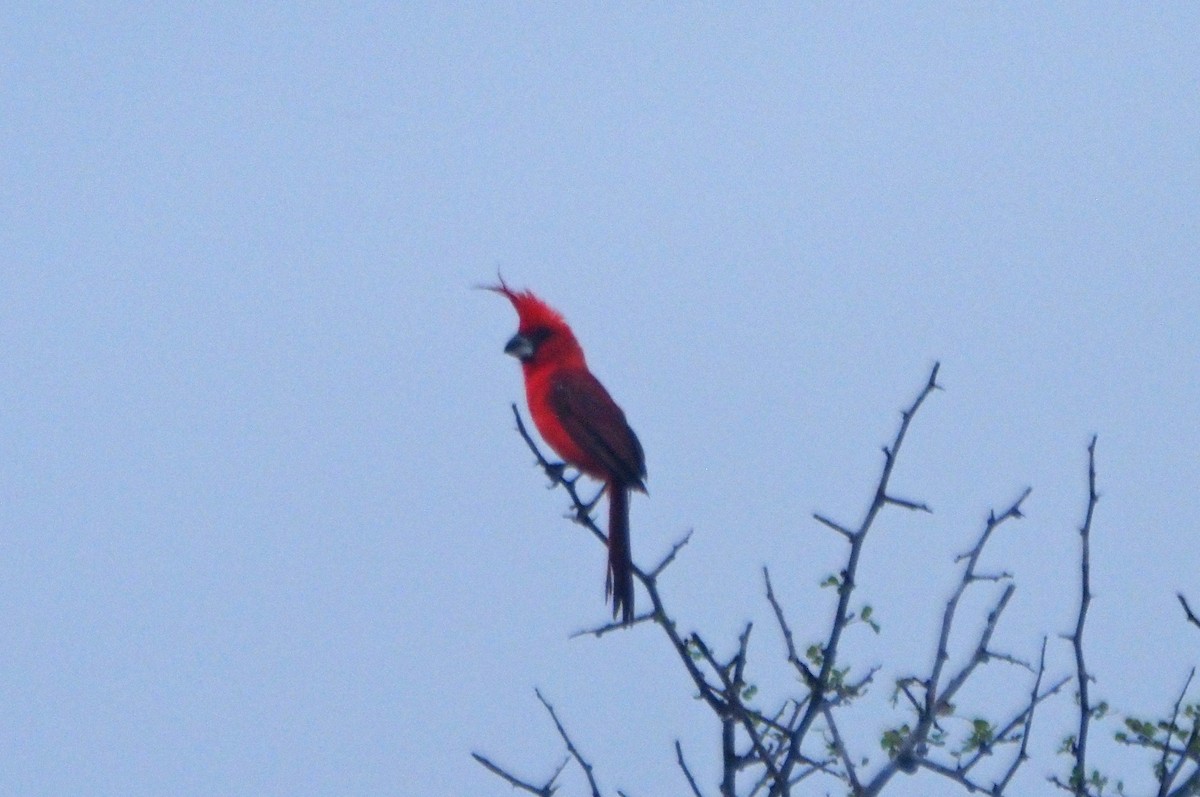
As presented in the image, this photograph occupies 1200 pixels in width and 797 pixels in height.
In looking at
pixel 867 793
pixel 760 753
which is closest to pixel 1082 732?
pixel 867 793

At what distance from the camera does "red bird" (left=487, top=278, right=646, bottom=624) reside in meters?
5.37

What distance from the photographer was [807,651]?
9.56 ft

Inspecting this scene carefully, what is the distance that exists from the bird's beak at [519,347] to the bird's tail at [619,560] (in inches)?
40.1

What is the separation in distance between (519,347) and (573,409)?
1.61ft

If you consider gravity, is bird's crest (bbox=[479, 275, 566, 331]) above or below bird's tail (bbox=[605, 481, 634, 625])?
above

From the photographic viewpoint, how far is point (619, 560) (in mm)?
4059

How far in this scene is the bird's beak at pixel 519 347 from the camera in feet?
20.0

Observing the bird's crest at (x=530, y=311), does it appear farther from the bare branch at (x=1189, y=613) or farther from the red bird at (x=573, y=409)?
the bare branch at (x=1189, y=613)

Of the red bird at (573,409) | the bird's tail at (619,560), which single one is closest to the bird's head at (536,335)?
the red bird at (573,409)

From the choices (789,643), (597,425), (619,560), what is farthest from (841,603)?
Answer: (597,425)

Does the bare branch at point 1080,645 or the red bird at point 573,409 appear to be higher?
the red bird at point 573,409

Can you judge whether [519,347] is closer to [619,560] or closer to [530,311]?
[530,311]

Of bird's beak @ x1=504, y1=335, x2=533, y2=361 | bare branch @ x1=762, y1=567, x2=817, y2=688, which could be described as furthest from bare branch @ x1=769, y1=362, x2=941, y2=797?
bird's beak @ x1=504, y1=335, x2=533, y2=361

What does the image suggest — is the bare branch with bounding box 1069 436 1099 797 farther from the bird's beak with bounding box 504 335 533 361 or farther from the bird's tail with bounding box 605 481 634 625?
the bird's beak with bounding box 504 335 533 361
